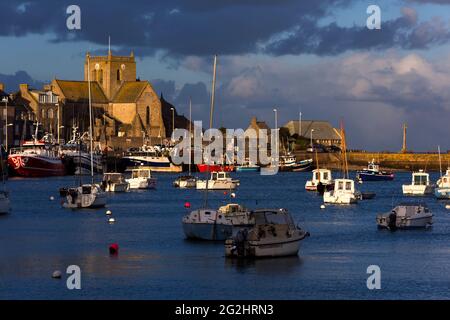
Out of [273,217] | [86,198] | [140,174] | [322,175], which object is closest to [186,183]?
[140,174]

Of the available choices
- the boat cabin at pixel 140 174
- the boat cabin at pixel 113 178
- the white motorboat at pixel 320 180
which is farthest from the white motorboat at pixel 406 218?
the boat cabin at pixel 140 174

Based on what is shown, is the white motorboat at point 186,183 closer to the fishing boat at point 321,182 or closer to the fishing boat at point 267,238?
the fishing boat at point 321,182

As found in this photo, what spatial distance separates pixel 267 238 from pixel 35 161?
120321 mm

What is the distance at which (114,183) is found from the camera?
12412 centimetres

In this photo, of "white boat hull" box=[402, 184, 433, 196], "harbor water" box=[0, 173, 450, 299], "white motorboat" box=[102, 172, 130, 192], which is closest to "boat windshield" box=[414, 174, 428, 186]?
"white boat hull" box=[402, 184, 433, 196]

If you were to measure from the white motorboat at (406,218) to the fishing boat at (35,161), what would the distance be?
101909 millimetres

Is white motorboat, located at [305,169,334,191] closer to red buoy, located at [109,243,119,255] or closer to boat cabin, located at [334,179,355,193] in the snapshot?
boat cabin, located at [334,179,355,193]

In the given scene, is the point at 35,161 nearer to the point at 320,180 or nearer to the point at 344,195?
the point at 320,180

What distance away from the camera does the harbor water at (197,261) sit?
44312 mm

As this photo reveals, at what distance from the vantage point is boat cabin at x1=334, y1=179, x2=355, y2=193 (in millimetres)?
97250

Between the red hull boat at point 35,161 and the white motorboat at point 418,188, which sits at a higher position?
the red hull boat at point 35,161

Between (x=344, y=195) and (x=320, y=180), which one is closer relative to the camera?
(x=344, y=195)

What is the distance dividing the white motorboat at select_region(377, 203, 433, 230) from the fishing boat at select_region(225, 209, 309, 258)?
1765cm
